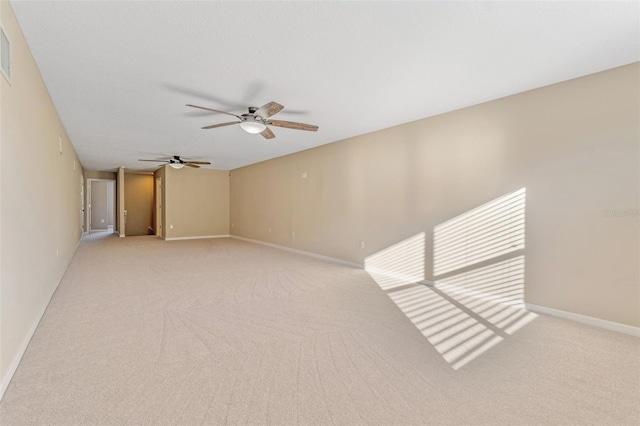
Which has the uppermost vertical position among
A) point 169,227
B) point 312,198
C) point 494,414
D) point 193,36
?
point 193,36

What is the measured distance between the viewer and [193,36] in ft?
7.42

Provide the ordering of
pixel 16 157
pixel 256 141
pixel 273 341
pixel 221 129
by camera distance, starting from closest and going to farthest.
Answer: pixel 16 157, pixel 273 341, pixel 221 129, pixel 256 141

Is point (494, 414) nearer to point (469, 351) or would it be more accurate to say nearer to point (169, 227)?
point (469, 351)

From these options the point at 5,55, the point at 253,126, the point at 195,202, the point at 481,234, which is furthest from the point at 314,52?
the point at 195,202

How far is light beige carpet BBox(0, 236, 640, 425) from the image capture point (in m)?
1.61

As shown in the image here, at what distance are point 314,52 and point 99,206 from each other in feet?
45.0

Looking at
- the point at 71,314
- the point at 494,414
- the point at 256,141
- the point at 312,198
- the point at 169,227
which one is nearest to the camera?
the point at 494,414

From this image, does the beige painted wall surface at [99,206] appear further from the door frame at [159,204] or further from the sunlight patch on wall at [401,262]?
the sunlight patch on wall at [401,262]

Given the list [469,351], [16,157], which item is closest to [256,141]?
[16,157]

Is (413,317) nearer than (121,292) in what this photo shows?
Yes

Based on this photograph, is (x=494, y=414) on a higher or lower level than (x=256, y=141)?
lower

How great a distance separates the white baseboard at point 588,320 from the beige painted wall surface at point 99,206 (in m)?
14.7

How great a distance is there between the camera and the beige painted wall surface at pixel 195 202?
9234 millimetres

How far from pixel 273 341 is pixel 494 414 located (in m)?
1.57
